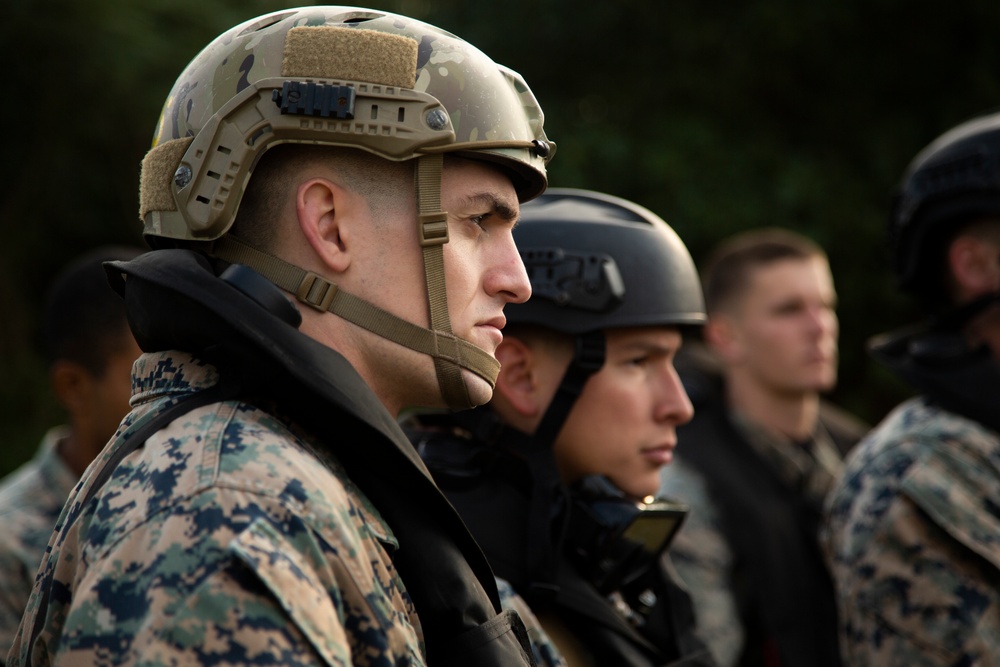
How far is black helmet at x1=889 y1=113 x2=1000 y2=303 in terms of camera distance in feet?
13.1

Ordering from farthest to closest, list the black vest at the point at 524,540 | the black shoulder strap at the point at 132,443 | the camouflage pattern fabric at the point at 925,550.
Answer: the camouflage pattern fabric at the point at 925,550
the black vest at the point at 524,540
the black shoulder strap at the point at 132,443

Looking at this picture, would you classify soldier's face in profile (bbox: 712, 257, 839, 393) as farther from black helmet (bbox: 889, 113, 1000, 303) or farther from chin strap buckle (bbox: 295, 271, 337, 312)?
chin strap buckle (bbox: 295, 271, 337, 312)

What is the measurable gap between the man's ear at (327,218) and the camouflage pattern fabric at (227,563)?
333 millimetres

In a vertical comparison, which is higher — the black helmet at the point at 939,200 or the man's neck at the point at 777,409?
the black helmet at the point at 939,200

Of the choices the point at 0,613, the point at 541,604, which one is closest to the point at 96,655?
the point at 541,604

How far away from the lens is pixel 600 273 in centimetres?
322

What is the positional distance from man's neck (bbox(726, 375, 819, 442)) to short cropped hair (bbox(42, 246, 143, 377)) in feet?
10.5

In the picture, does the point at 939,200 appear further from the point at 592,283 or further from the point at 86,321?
the point at 86,321

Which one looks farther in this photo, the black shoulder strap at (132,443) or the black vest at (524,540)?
the black vest at (524,540)

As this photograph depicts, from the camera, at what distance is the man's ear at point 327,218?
6.57ft

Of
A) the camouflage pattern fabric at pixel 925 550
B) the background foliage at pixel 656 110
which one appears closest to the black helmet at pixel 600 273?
the camouflage pattern fabric at pixel 925 550

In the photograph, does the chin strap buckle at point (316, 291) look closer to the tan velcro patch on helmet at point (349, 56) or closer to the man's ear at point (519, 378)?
the tan velcro patch on helmet at point (349, 56)

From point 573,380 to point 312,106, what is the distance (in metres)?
1.44

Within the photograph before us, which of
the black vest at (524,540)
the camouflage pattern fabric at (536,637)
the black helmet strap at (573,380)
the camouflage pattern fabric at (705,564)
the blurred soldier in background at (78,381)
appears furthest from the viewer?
the camouflage pattern fabric at (705,564)
